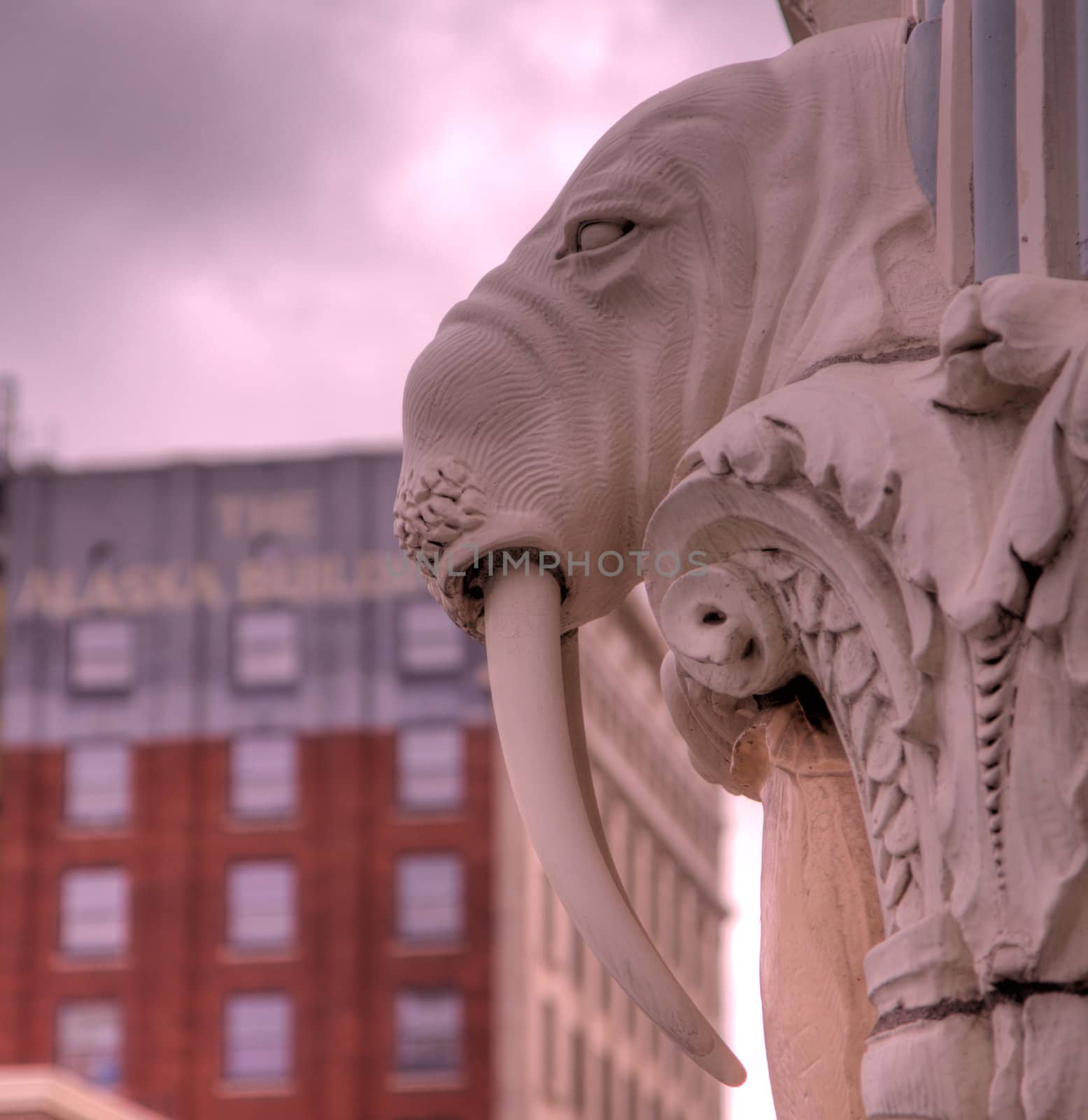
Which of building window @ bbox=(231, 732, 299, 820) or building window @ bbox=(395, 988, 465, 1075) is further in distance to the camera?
building window @ bbox=(231, 732, 299, 820)

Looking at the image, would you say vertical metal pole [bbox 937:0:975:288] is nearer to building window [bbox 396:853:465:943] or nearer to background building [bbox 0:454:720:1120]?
background building [bbox 0:454:720:1120]

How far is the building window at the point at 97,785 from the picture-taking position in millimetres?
48531

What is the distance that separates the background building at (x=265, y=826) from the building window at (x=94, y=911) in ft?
0.22

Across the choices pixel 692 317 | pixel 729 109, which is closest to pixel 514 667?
pixel 692 317

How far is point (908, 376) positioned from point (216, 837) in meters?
46.4

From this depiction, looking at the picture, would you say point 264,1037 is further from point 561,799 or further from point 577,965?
point 561,799

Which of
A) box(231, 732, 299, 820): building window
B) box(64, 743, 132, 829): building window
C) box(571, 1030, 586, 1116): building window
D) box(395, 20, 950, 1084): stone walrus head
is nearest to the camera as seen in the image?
box(395, 20, 950, 1084): stone walrus head

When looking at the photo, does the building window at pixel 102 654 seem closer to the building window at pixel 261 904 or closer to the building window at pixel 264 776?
the building window at pixel 264 776

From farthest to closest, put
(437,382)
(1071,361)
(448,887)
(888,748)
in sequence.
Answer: (448,887), (437,382), (888,748), (1071,361)

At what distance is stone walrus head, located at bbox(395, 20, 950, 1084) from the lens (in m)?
2.62

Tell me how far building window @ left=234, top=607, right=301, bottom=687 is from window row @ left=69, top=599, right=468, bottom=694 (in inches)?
0.6

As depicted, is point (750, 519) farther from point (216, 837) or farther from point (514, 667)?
point (216, 837)

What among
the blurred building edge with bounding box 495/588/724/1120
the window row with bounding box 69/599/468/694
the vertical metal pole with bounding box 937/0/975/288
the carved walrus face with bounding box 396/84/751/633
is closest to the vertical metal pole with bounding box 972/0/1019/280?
the vertical metal pole with bounding box 937/0/975/288

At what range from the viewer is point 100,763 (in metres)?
48.9
